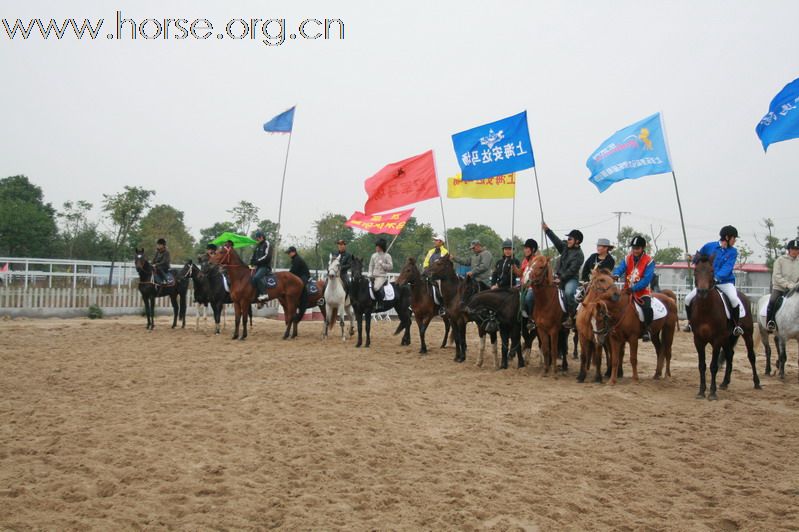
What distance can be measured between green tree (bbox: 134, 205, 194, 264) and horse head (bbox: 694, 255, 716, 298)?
3870cm

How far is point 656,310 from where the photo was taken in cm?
1116

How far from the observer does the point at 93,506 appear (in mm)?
4926

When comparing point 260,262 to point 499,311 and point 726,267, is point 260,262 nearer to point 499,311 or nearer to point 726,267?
point 499,311

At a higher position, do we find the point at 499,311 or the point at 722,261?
the point at 722,261

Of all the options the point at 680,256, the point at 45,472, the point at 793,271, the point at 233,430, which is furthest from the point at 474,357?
the point at 680,256

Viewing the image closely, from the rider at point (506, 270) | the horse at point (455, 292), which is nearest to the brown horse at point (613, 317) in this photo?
the rider at point (506, 270)

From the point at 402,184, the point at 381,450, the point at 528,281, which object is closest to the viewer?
the point at 381,450

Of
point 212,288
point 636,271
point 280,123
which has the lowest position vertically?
point 212,288

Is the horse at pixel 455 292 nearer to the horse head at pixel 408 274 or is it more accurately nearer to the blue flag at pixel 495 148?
the horse head at pixel 408 274

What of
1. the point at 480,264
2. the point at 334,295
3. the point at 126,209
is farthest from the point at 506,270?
the point at 126,209

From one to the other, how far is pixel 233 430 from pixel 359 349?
8.07m

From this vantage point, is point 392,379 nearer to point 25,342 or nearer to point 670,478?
point 670,478

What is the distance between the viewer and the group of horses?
10.0 metres

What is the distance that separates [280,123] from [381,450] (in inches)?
760
